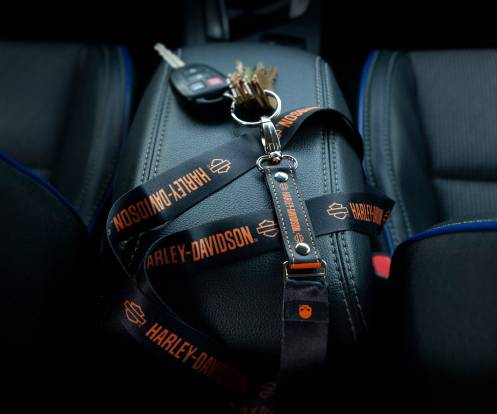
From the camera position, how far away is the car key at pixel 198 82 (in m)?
0.69

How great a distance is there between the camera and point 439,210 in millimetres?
865

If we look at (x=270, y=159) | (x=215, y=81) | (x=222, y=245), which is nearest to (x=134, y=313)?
(x=222, y=245)

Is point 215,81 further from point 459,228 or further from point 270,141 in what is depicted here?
point 459,228

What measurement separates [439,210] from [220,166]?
444 millimetres

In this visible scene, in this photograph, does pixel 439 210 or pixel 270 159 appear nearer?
pixel 270 159

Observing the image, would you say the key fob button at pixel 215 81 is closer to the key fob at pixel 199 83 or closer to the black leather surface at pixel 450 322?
the key fob at pixel 199 83

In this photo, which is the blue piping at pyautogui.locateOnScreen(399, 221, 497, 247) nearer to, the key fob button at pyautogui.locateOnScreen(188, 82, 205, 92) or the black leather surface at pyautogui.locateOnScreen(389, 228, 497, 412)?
the black leather surface at pyautogui.locateOnScreen(389, 228, 497, 412)

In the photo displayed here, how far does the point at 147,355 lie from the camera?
21.7 inches

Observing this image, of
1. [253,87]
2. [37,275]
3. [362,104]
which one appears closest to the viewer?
[37,275]

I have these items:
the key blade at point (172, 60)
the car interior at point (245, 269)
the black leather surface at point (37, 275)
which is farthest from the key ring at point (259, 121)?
the black leather surface at point (37, 275)

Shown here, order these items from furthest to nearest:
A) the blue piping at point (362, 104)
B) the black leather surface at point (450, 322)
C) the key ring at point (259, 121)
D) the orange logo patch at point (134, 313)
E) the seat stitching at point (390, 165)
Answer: the blue piping at point (362, 104) < the seat stitching at point (390, 165) < the key ring at point (259, 121) < the orange logo patch at point (134, 313) < the black leather surface at point (450, 322)

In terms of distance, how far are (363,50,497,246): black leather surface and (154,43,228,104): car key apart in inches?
11.3

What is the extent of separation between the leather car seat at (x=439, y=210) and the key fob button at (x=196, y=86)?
309 millimetres

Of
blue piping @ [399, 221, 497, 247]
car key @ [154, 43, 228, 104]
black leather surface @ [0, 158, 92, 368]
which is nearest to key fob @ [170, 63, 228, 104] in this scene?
car key @ [154, 43, 228, 104]
